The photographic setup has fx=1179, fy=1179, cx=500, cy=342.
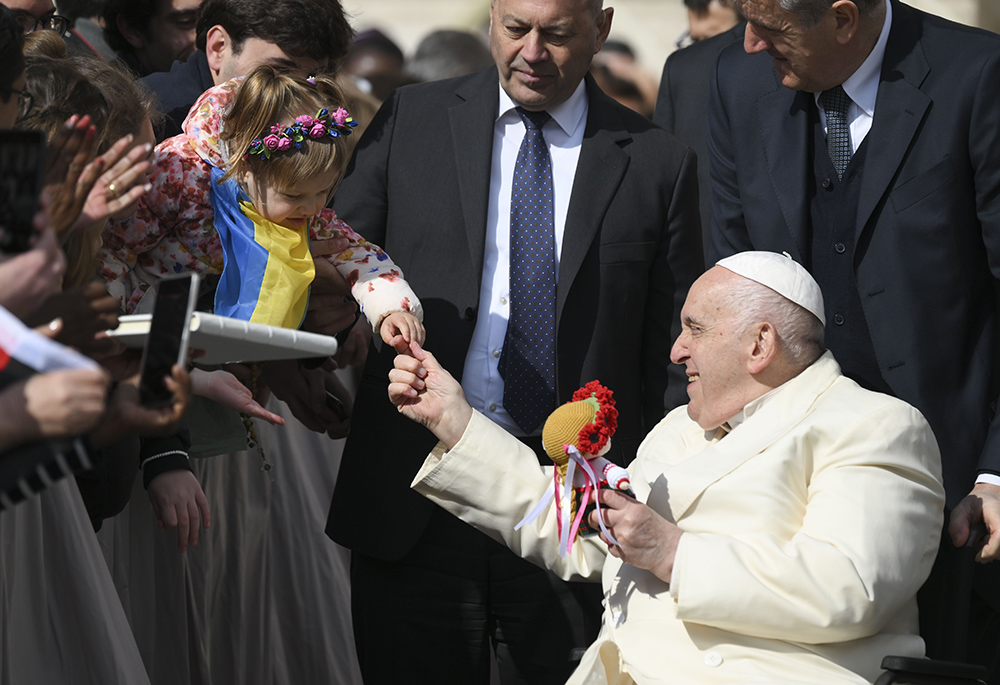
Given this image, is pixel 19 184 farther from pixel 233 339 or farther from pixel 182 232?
pixel 182 232

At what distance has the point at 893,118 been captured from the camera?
3.23 meters

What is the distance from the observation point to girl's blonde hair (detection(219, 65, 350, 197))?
9.62 ft

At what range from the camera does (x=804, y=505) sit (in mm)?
2736

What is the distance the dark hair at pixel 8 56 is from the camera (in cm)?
213

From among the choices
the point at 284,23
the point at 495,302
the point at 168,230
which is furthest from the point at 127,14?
the point at 495,302

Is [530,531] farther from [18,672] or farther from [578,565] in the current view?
[18,672]

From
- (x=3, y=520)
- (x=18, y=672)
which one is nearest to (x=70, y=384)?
(x=3, y=520)

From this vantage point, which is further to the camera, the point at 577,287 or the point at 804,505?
the point at 577,287

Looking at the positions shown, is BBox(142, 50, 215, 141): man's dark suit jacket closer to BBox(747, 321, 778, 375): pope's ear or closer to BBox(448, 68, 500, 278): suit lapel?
BBox(448, 68, 500, 278): suit lapel

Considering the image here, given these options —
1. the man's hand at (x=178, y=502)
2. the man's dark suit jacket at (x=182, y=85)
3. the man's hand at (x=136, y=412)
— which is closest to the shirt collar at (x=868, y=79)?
the man's dark suit jacket at (x=182, y=85)

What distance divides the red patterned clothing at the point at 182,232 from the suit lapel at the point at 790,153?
1105 mm

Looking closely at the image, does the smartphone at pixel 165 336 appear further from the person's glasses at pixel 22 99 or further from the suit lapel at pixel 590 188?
the suit lapel at pixel 590 188

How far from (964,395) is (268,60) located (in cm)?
225

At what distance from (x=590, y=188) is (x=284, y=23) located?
1.06 meters
